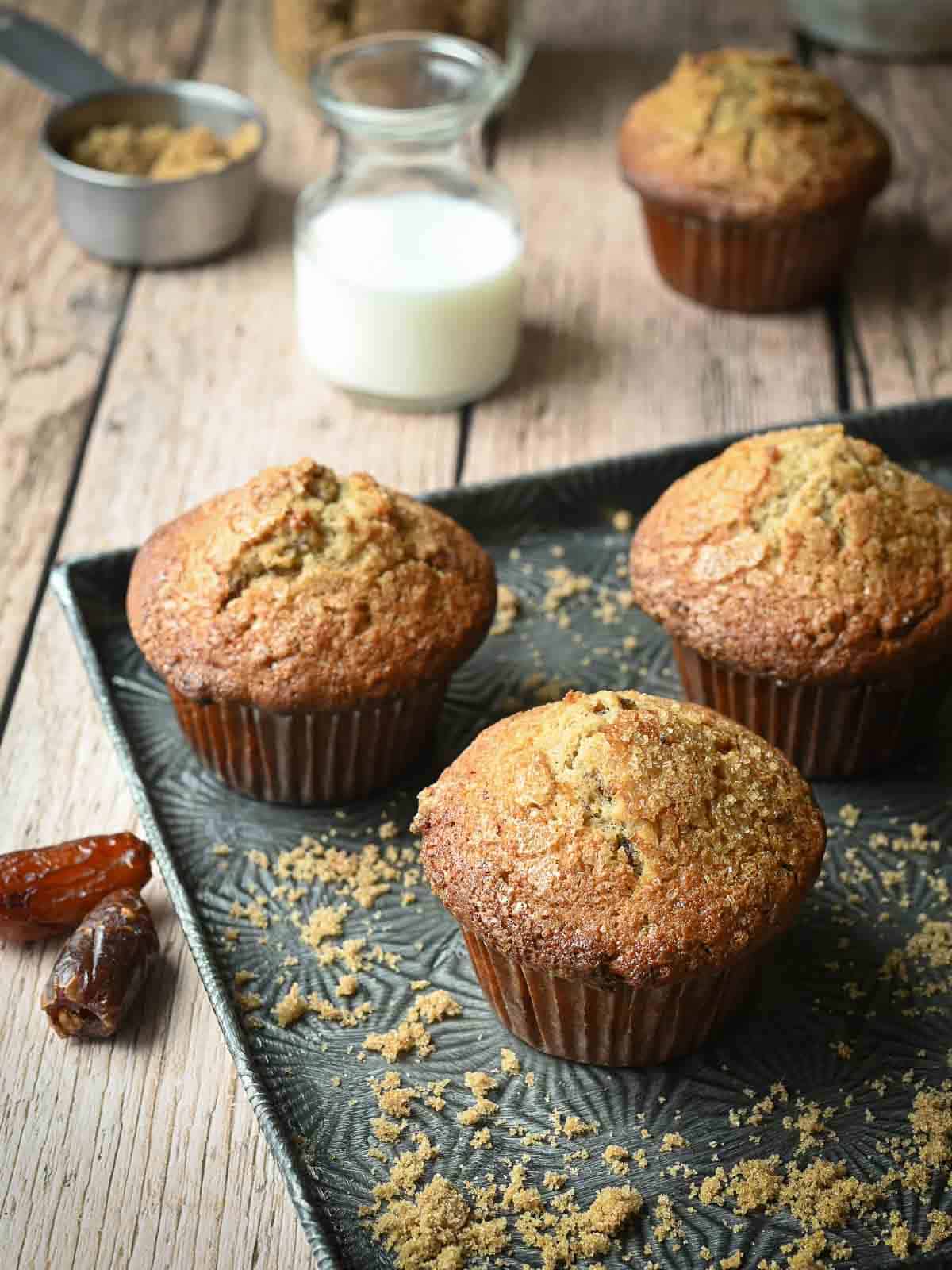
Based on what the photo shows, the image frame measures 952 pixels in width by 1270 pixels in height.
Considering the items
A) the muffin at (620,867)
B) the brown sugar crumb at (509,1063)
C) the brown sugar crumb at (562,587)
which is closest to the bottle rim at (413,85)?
the brown sugar crumb at (562,587)

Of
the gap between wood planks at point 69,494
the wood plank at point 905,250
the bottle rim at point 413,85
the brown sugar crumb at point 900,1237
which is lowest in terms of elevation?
the gap between wood planks at point 69,494

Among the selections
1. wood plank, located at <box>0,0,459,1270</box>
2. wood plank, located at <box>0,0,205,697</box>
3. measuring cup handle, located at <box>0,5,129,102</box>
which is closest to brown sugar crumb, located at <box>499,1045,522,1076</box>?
wood plank, located at <box>0,0,459,1270</box>

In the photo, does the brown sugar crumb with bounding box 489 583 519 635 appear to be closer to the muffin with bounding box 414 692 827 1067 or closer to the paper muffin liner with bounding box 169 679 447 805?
the paper muffin liner with bounding box 169 679 447 805

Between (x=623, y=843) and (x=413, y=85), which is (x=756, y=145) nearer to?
(x=413, y=85)

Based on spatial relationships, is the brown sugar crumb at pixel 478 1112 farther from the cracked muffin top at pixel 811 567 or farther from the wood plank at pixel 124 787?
the cracked muffin top at pixel 811 567

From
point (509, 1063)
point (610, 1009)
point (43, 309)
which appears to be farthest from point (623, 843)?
point (43, 309)
